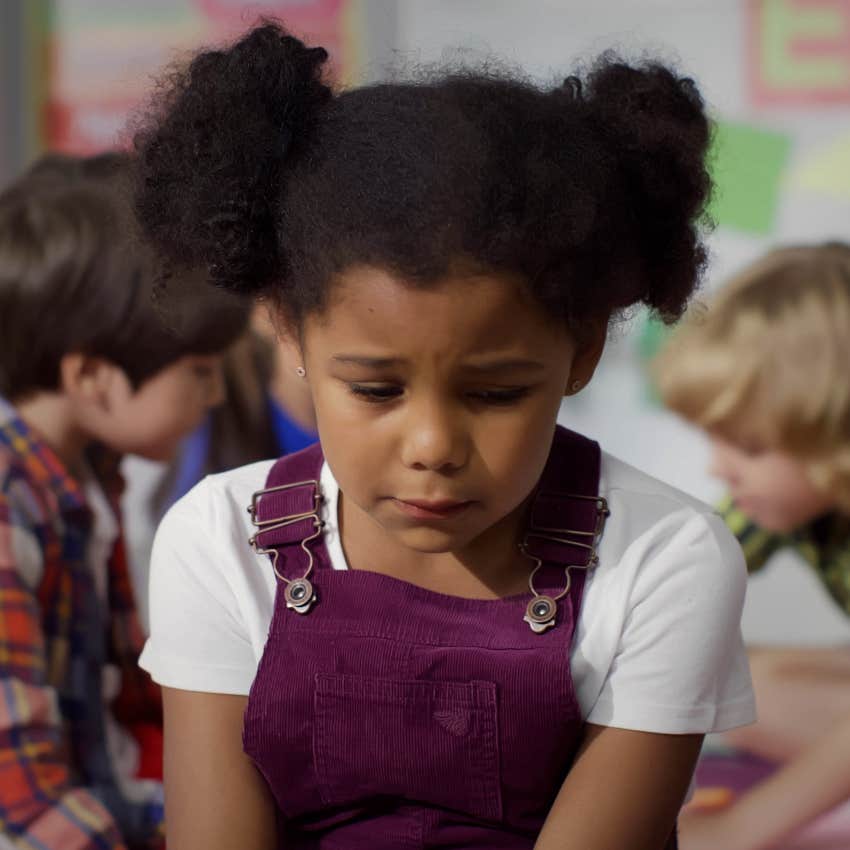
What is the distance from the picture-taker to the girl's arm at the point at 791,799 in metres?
1.41

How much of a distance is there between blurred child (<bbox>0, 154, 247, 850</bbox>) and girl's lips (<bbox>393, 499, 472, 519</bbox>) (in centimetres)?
55

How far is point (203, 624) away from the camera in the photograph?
87 centimetres

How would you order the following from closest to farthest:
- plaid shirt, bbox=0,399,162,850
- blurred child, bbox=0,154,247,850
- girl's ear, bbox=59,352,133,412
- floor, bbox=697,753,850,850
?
plaid shirt, bbox=0,399,162,850
blurred child, bbox=0,154,247,850
girl's ear, bbox=59,352,133,412
floor, bbox=697,753,850,850

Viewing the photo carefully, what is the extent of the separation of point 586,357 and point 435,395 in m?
0.14

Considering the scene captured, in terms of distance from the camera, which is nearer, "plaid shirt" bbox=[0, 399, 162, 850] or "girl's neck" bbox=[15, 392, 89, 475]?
"plaid shirt" bbox=[0, 399, 162, 850]

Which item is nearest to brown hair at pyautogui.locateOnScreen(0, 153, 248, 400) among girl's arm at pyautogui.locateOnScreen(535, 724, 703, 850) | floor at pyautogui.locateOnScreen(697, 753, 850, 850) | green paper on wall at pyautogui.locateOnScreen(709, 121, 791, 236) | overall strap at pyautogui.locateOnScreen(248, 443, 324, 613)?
overall strap at pyautogui.locateOnScreen(248, 443, 324, 613)

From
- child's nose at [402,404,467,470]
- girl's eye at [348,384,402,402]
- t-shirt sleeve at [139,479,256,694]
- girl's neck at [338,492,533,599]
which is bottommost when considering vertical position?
t-shirt sleeve at [139,479,256,694]

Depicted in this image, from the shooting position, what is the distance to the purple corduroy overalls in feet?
2.68

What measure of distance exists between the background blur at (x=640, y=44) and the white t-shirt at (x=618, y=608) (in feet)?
4.01

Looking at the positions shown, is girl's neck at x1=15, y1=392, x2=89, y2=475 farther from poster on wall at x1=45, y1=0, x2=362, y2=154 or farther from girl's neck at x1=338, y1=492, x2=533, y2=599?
poster on wall at x1=45, y1=0, x2=362, y2=154

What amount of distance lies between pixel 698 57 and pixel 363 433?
156 centimetres

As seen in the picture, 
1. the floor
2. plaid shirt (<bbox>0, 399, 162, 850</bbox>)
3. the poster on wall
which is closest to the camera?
plaid shirt (<bbox>0, 399, 162, 850</bbox>)

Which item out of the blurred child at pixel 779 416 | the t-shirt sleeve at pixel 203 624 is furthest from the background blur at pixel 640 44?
the t-shirt sleeve at pixel 203 624

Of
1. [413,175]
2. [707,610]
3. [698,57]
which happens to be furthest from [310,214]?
[698,57]
